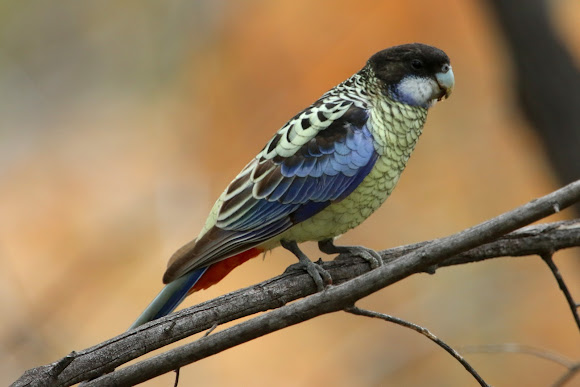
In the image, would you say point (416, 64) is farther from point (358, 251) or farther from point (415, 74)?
point (358, 251)

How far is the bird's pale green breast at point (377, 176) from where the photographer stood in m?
2.72

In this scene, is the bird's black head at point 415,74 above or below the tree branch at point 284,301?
above

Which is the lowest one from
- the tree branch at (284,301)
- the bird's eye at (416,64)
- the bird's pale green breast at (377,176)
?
the tree branch at (284,301)

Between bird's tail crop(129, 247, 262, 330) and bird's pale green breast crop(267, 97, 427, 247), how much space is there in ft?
0.59

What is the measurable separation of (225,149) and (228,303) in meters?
4.10

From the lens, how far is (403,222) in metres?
6.08

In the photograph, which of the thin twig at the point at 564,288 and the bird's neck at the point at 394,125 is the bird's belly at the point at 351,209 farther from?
the thin twig at the point at 564,288

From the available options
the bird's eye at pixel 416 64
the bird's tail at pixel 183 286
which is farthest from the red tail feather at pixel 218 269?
the bird's eye at pixel 416 64

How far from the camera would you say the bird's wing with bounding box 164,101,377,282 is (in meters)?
2.63

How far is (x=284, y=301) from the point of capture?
247 cm

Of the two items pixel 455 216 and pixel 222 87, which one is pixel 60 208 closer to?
pixel 222 87

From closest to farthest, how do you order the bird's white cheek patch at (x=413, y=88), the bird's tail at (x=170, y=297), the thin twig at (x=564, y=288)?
the thin twig at (x=564, y=288)
the bird's tail at (x=170, y=297)
the bird's white cheek patch at (x=413, y=88)

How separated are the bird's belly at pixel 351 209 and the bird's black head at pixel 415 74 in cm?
28

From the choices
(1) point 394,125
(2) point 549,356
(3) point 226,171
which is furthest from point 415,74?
(3) point 226,171
